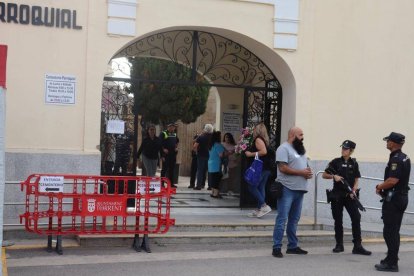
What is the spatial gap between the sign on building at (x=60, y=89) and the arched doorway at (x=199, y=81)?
866 mm

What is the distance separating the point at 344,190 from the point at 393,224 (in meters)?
1.15

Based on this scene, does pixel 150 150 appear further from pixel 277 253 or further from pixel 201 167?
pixel 277 253

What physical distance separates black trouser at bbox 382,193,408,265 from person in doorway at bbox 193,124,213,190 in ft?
25.3

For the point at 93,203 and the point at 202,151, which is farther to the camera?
the point at 202,151

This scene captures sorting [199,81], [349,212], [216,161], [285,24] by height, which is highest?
A: [285,24]

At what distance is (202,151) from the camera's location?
51.0 ft

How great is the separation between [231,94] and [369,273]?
23.6ft

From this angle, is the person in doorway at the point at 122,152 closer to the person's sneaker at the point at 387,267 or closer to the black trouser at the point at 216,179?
the black trouser at the point at 216,179

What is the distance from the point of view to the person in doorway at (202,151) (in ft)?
49.8

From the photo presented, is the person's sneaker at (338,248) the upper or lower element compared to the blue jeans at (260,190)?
lower

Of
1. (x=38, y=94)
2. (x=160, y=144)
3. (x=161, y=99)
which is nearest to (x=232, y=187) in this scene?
(x=160, y=144)

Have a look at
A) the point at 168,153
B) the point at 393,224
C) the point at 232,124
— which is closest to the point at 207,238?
the point at 393,224

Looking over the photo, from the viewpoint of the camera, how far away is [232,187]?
562 inches

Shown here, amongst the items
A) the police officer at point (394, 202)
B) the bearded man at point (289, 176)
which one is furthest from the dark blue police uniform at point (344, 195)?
the police officer at point (394, 202)
